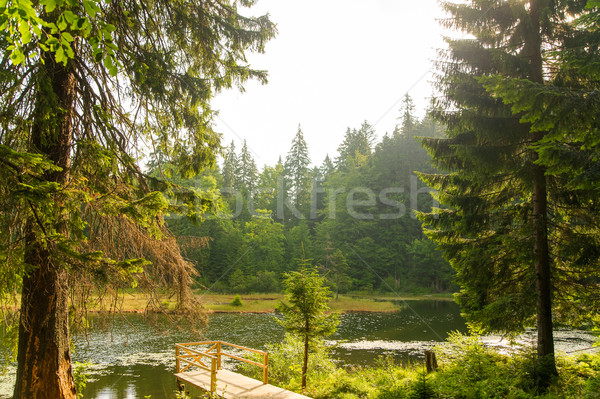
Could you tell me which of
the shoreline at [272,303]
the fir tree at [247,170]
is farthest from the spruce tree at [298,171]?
the shoreline at [272,303]

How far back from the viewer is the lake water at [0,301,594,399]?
39.0ft

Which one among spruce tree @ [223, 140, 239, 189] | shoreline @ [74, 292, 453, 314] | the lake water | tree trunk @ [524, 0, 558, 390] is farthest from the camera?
spruce tree @ [223, 140, 239, 189]

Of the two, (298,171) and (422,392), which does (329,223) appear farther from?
(422,392)

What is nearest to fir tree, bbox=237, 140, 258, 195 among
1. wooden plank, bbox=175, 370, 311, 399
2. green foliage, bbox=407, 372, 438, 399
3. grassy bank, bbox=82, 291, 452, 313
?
grassy bank, bbox=82, 291, 452, 313

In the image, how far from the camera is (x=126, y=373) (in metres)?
13.1

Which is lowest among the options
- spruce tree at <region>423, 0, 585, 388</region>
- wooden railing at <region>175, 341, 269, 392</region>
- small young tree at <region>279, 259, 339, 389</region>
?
wooden railing at <region>175, 341, 269, 392</region>

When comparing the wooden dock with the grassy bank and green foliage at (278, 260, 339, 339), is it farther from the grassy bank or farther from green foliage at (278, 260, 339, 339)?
the grassy bank

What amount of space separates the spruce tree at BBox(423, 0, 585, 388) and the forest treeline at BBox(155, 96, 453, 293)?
28.7m

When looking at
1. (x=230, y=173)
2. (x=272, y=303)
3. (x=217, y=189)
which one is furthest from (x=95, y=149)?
(x=230, y=173)

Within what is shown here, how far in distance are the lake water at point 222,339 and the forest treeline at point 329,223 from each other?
13042 millimetres

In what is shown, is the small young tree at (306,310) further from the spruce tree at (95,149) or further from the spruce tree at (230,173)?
Result: the spruce tree at (230,173)

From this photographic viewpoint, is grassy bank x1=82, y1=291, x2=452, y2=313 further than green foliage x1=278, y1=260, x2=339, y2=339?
Yes

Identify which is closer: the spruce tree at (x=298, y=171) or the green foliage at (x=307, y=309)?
the green foliage at (x=307, y=309)

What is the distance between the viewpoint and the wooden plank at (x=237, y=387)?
830 cm
